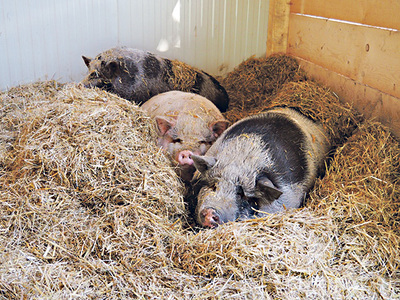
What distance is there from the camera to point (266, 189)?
11.2 ft

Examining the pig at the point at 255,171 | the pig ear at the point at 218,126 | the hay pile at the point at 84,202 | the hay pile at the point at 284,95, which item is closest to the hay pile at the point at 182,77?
the hay pile at the point at 284,95

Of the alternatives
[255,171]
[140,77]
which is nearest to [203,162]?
[255,171]

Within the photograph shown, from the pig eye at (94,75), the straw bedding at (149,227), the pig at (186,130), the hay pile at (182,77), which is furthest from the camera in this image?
the hay pile at (182,77)

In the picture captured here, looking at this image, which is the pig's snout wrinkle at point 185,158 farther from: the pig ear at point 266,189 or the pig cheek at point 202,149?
the pig ear at point 266,189

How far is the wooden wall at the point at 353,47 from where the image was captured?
13.9 ft

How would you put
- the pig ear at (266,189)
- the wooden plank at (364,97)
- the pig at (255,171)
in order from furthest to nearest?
the wooden plank at (364,97)
the pig at (255,171)
the pig ear at (266,189)

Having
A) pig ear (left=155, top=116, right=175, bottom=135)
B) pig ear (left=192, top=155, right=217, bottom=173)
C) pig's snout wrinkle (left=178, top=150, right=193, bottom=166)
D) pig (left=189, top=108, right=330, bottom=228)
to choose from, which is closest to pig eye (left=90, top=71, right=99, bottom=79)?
pig ear (left=155, top=116, right=175, bottom=135)

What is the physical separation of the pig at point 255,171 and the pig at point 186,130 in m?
0.42

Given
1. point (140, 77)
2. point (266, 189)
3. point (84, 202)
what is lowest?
point (84, 202)

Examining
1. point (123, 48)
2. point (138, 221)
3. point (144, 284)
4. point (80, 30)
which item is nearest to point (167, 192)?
point (138, 221)

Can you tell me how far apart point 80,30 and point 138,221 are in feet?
13.5

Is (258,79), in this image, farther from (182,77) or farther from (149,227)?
(149,227)

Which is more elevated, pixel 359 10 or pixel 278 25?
pixel 359 10

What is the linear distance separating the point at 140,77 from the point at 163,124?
57.8 inches
